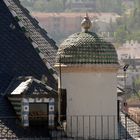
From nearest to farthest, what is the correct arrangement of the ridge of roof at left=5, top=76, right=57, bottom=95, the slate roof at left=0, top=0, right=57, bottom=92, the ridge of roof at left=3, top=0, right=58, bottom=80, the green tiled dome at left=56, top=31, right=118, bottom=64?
the ridge of roof at left=5, top=76, right=57, bottom=95 < the green tiled dome at left=56, top=31, right=118, bottom=64 < the slate roof at left=0, top=0, right=57, bottom=92 < the ridge of roof at left=3, top=0, right=58, bottom=80

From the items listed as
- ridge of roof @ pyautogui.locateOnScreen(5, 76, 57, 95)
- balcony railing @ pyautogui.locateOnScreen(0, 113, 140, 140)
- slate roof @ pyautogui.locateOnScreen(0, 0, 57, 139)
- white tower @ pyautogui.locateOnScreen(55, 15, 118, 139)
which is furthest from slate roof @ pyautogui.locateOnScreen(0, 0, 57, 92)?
balcony railing @ pyautogui.locateOnScreen(0, 113, 140, 140)

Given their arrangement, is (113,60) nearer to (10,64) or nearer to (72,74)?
(72,74)

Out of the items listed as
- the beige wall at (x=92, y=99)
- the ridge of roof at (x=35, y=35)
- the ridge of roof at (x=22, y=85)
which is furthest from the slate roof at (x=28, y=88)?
the ridge of roof at (x=35, y=35)

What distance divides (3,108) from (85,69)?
1657 mm

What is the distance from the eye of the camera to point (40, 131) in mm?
16531

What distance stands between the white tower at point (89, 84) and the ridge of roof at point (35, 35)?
1.09m

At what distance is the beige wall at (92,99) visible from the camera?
55.0ft

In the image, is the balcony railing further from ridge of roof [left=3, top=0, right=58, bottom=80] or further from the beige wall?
ridge of roof [left=3, top=0, right=58, bottom=80]

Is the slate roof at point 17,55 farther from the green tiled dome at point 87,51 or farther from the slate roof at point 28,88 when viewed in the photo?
the green tiled dome at point 87,51

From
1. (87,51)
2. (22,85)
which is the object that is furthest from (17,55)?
(87,51)

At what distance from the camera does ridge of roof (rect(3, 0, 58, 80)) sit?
1830 centimetres

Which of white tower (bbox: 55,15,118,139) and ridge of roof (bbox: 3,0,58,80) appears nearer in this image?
white tower (bbox: 55,15,118,139)

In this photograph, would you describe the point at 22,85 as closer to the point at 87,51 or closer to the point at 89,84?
the point at 89,84

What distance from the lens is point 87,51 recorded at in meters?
16.7
